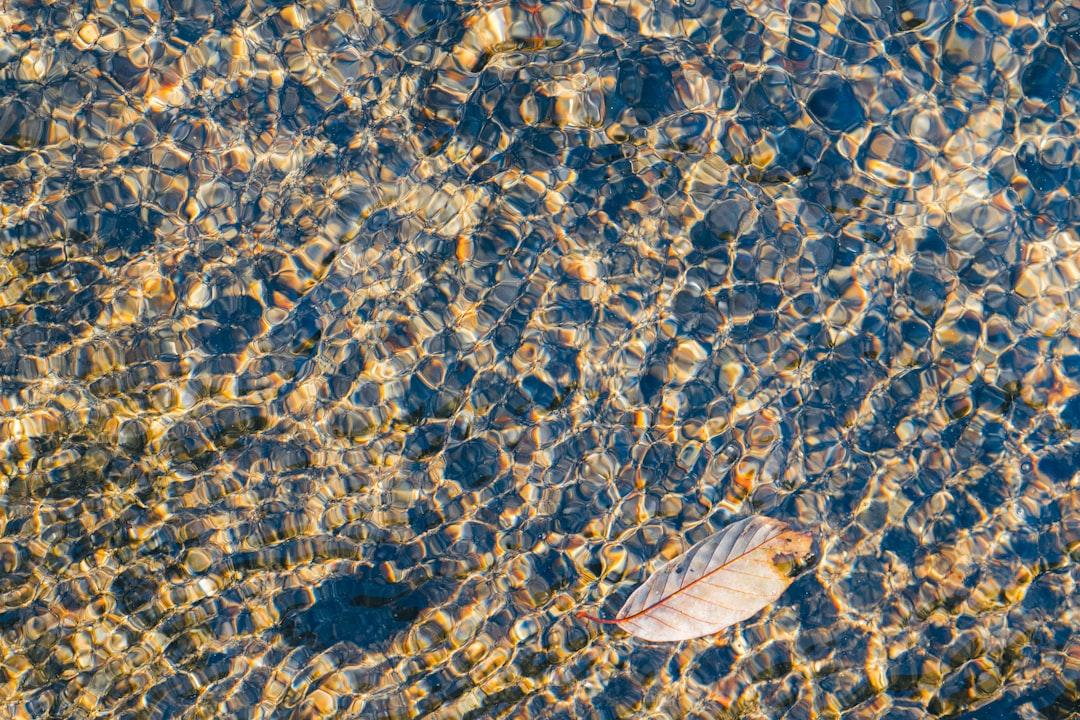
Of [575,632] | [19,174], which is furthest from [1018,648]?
[19,174]

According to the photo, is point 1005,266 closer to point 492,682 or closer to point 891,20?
point 891,20

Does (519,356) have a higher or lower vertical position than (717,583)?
higher

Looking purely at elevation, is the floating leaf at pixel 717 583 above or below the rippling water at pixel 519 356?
below

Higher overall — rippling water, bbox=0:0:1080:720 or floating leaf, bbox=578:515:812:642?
rippling water, bbox=0:0:1080:720

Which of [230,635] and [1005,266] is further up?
[1005,266]
